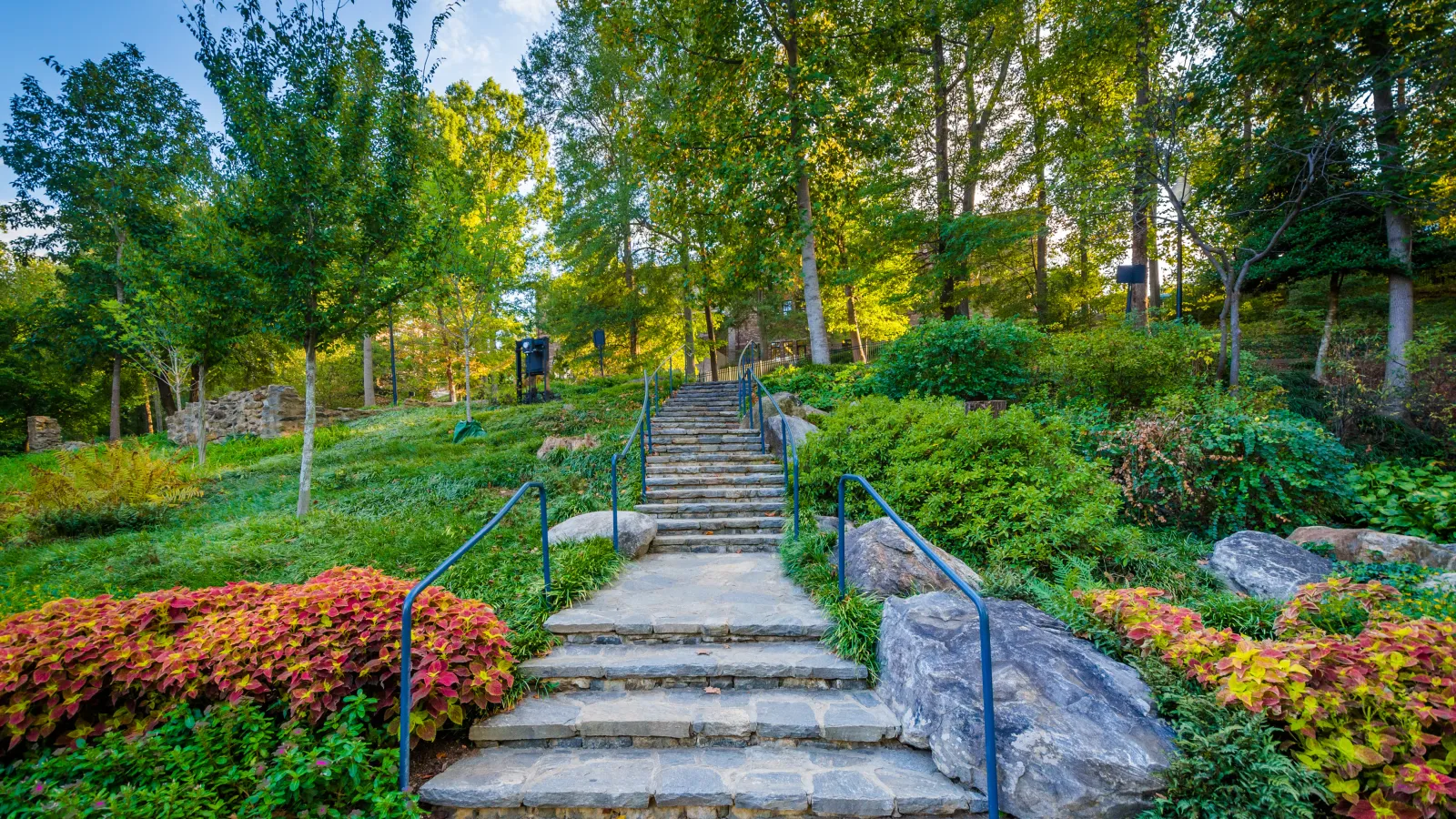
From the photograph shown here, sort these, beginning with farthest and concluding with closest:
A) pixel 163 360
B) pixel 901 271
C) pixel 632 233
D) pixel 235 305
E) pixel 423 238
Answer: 1. pixel 632 233
2. pixel 901 271
3. pixel 163 360
4. pixel 423 238
5. pixel 235 305

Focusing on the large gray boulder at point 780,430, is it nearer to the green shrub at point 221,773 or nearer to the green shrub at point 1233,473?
the green shrub at point 1233,473

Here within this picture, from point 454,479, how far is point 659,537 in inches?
153

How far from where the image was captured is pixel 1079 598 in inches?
126

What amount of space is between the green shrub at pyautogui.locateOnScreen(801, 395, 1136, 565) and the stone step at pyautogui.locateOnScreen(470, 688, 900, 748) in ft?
6.41

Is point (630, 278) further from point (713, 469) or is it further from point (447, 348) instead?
point (447, 348)

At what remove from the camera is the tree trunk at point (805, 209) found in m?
9.65

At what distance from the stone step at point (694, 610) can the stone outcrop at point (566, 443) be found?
3.96 meters

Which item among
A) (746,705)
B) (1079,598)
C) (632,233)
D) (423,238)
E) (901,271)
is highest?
(632,233)

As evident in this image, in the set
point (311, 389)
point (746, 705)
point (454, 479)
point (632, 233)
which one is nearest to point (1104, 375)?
point (746, 705)

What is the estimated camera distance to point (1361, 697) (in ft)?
6.81

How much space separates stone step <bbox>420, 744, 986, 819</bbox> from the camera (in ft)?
7.57

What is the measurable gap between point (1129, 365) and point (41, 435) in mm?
28427

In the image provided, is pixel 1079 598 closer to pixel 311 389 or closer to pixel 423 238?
pixel 423 238

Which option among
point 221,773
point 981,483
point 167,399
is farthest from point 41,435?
point 981,483
